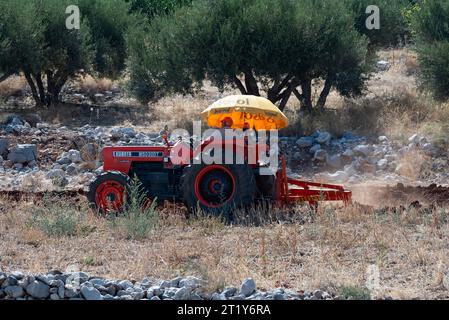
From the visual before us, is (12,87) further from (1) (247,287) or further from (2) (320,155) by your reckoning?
(1) (247,287)

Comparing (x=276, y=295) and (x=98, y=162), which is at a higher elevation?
(x=98, y=162)

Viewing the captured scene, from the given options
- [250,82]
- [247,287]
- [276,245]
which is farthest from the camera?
[250,82]

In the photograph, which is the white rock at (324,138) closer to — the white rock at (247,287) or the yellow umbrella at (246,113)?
the yellow umbrella at (246,113)

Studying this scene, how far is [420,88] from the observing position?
2231 centimetres

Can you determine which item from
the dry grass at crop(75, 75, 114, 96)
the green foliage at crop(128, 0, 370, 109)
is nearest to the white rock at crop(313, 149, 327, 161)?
the green foliage at crop(128, 0, 370, 109)

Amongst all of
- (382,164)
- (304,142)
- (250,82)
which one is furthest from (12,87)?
(382,164)

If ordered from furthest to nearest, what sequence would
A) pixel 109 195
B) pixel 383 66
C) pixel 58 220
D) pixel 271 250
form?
pixel 383 66 → pixel 109 195 → pixel 58 220 → pixel 271 250

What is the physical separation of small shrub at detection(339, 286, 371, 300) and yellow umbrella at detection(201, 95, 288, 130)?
4.68 m

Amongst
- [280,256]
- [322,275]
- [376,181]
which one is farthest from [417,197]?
[322,275]

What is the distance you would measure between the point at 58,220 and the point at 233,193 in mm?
2314

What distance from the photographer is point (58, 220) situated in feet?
36.4
